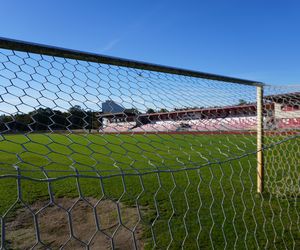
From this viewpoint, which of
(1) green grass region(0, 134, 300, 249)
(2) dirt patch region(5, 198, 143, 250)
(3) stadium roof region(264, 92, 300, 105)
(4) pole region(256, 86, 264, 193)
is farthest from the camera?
(3) stadium roof region(264, 92, 300, 105)

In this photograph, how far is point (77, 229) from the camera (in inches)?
114

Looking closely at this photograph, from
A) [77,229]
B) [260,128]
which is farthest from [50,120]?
[260,128]

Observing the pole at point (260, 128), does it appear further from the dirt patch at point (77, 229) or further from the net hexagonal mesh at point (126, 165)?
the dirt patch at point (77, 229)

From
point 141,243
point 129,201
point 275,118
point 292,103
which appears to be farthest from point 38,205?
point 292,103

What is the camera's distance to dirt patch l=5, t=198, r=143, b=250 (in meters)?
2.57

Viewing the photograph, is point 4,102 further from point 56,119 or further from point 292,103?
point 292,103

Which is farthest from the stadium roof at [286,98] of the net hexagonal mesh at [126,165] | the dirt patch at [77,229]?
the dirt patch at [77,229]

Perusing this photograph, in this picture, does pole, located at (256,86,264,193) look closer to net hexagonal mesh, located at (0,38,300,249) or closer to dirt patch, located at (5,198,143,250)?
net hexagonal mesh, located at (0,38,300,249)

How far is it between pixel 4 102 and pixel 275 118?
3.42 metres

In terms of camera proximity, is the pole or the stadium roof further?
the stadium roof

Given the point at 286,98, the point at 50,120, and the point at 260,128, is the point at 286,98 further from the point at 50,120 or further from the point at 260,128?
the point at 50,120

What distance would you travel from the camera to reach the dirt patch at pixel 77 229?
2566mm

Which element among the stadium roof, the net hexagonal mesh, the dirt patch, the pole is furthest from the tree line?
the stadium roof

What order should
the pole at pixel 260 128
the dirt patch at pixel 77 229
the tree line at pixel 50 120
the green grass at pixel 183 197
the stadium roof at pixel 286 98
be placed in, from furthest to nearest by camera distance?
the stadium roof at pixel 286 98
the pole at pixel 260 128
the dirt patch at pixel 77 229
the green grass at pixel 183 197
the tree line at pixel 50 120
